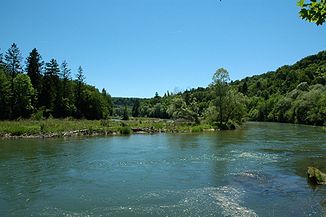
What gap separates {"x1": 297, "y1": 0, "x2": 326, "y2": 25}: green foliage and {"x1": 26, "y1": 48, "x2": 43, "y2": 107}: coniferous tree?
74378 millimetres

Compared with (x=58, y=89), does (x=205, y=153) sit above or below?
below

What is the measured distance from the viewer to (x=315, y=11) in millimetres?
5324

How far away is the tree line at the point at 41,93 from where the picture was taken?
65.6 meters

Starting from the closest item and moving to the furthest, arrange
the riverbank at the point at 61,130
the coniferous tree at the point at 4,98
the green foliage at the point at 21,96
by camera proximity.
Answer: the riverbank at the point at 61,130
the coniferous tree at the point at 4,98
the green foliage at the point at 21,96

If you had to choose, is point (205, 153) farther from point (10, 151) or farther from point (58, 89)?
point (58, 89)

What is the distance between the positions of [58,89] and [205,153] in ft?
183

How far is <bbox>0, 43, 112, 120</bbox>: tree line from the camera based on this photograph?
65.6m

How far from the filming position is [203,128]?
63.4 meters

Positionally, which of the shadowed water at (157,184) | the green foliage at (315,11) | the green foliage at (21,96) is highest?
the green foliage at (21,96)

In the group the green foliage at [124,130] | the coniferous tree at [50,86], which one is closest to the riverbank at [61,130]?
the green foliage at [124,130]

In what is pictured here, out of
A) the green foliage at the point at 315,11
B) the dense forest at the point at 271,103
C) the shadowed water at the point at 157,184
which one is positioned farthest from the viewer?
the dense forest at the point at 271,103

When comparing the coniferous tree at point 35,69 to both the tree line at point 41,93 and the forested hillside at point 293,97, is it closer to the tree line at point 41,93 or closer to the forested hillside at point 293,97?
the tree line at point 41,93

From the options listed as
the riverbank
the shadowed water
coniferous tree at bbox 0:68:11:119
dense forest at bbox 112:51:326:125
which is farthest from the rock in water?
coniferous tree at bbox 0:68:11:119

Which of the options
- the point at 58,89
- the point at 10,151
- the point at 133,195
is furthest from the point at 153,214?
the point at 58,89
